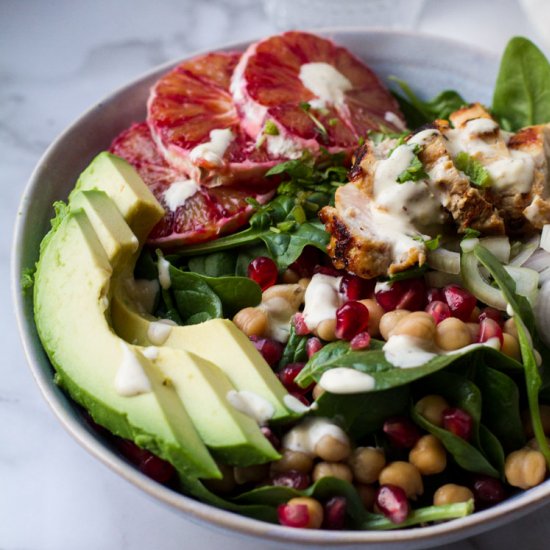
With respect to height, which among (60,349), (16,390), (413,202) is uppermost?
(413,202)

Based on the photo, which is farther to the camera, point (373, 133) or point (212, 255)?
point (373, 133)

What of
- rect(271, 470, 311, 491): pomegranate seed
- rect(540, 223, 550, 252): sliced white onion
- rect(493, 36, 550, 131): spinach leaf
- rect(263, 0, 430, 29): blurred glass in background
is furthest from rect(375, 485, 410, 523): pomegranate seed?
rect(263, 0, 430, 29): blurred glass in background

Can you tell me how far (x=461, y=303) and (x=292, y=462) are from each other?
766 mm

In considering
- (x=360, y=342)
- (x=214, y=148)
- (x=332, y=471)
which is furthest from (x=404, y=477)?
(x=214, y=148)

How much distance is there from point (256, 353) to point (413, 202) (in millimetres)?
764

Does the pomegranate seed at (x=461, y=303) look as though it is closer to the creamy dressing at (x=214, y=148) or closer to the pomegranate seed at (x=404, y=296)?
the pomegranate seed at (x=404, y=296)

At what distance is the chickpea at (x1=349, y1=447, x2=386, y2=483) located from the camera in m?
2.52

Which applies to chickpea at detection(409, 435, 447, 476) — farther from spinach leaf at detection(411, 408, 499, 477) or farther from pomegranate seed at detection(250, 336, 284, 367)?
pomegranate seed at detection(250, 336, 284, 367)

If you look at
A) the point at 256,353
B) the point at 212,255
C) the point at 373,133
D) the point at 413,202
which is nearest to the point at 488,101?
the point at 373,133

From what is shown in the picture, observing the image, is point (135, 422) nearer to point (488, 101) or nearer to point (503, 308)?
point (503, 308)

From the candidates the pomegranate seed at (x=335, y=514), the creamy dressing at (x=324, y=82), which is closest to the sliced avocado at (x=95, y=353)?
the pomegranate seed at (x=335, y=514)

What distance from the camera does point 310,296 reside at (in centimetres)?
290

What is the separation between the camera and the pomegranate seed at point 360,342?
263 centimetres

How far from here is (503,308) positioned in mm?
2783
